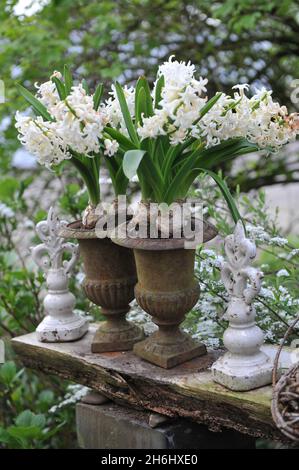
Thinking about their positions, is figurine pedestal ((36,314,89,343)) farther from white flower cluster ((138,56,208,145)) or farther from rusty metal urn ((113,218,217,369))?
white flower cluster ((138,56,208,145))

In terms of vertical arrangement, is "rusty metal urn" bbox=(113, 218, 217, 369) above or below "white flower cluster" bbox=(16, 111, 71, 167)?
below

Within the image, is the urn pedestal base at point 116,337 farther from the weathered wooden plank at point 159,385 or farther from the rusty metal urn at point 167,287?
the rusty metal urn at point 167,287

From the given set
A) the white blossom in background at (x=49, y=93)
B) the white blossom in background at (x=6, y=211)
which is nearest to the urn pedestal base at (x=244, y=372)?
the white blossom in background at (x=49, y=93)

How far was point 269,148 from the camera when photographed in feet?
4.88

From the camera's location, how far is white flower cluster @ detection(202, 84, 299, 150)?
140 centimetres

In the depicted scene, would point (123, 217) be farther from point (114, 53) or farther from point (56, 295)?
point (114, 53)

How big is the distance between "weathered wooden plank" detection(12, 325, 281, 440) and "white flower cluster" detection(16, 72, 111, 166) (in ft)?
1.88

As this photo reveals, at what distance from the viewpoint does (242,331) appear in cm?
140

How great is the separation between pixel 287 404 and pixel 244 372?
17 centimetres

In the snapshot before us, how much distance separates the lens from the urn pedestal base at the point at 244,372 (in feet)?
4.58

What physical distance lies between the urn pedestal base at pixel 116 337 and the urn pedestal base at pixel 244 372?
1.20ft

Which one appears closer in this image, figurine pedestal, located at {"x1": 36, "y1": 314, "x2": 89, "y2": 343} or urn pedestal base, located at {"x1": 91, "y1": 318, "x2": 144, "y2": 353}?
urn pedestal base, located at {"x1": 91, "y1": 318, "x2": 144, "y2": 353}

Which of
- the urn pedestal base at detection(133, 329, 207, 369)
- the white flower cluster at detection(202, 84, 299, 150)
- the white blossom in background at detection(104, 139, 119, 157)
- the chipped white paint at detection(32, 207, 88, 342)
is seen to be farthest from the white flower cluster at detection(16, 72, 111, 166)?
the urn pedestal base at detection(133, 329, 207, 369)
